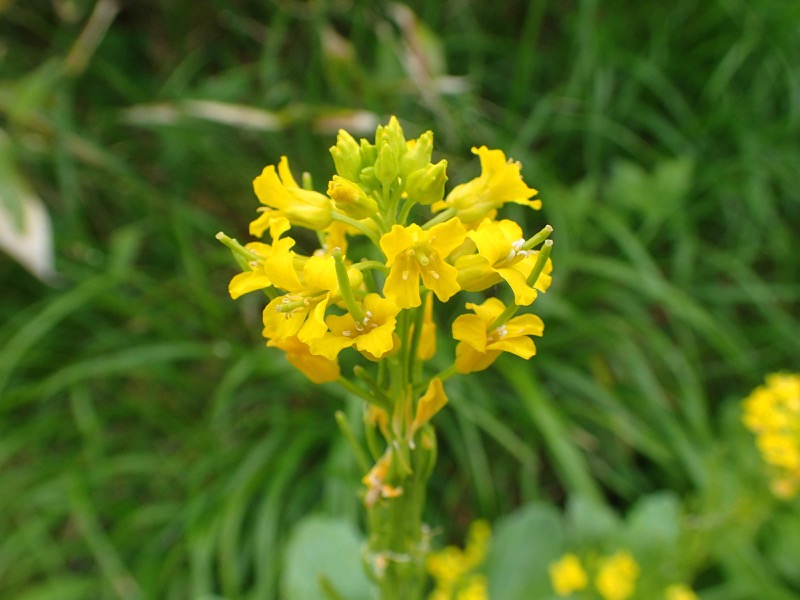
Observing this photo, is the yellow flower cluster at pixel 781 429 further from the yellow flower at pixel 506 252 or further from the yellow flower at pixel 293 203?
the yellow flower at pixel 293 203

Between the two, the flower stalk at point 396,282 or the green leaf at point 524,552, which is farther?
the green leaf at point 524,552

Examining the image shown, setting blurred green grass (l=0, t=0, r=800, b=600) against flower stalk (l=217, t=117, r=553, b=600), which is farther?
Answer: blurred green grass (l=0, t=0, r=800, b=600)

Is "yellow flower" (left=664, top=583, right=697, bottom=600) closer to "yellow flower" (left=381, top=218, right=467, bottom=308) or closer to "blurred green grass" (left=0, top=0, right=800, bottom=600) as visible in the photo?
"blurred green grass" (left=0, top=0, right=800, bottom=600)

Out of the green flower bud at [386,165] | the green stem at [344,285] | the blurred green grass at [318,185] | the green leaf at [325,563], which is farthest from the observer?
the blurred green grass at [318,185]

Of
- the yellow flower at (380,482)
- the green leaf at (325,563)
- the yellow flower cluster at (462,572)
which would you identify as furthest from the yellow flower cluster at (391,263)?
the yellow flower cluster at (462,572)

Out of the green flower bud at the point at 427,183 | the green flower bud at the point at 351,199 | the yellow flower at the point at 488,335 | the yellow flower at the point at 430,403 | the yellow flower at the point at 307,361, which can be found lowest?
the yellow flower at the point at 430,403

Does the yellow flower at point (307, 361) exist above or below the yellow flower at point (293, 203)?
below

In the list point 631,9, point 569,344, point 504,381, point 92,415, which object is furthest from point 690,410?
point 92,415

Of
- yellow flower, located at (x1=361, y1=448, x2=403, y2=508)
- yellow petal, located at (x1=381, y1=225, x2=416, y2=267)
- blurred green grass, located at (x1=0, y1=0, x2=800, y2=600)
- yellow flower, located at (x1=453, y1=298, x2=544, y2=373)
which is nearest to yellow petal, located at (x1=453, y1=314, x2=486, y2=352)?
yellow flower, located at (x1=453, y1=298, x2=544, y2=373)
